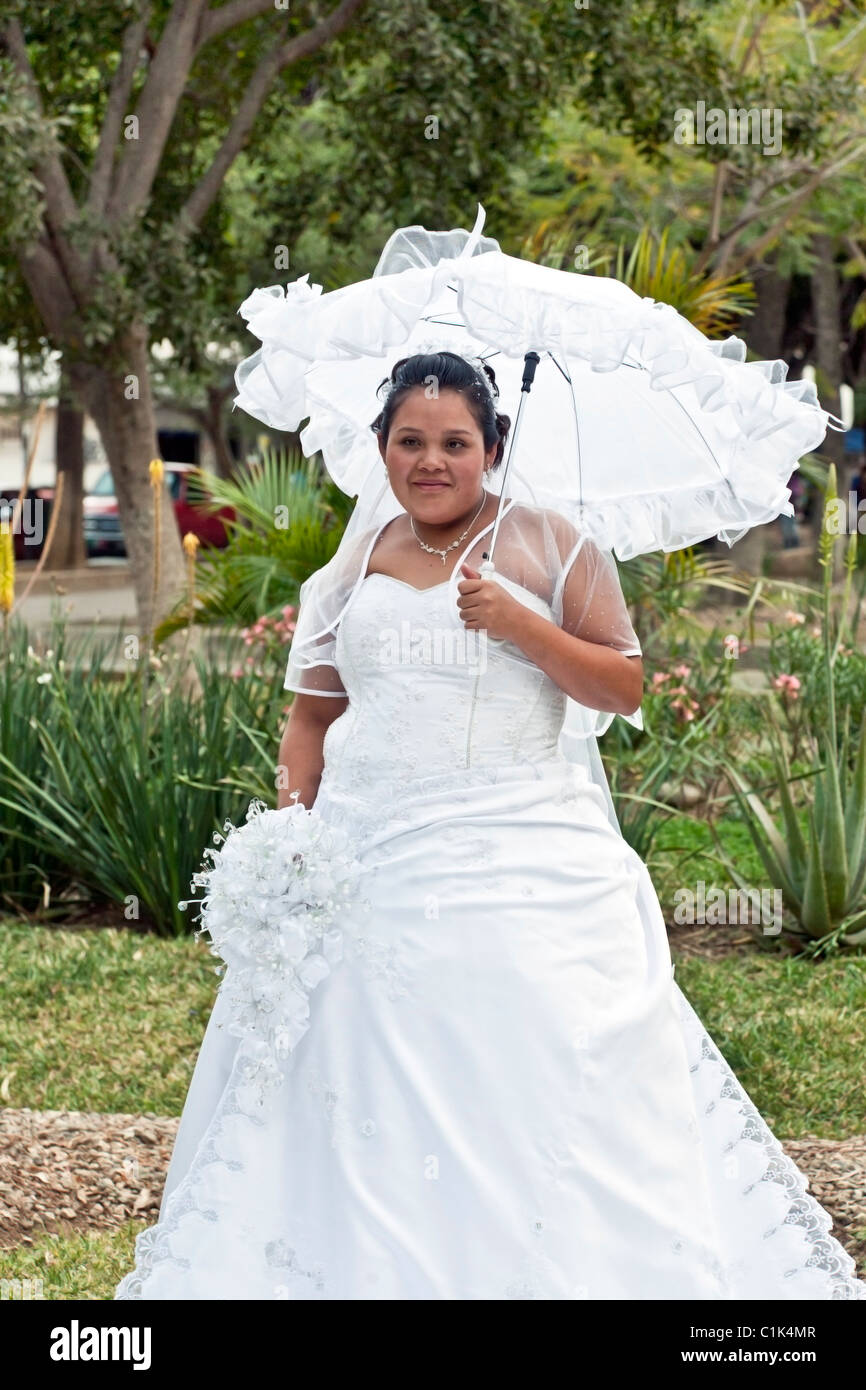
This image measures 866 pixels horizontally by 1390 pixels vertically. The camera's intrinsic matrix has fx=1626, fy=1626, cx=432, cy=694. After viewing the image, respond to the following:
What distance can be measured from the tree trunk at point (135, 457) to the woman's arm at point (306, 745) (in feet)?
25.0

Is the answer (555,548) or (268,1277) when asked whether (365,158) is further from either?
(268,1277)

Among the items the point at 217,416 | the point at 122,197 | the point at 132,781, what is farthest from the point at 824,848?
the point at 217,416

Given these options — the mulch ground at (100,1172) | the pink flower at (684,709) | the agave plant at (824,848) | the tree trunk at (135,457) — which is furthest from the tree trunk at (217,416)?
the mulch ground at (100,1172)

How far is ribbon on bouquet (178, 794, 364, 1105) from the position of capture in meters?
3.05

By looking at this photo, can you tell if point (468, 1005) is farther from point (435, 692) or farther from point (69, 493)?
point (69, 493)

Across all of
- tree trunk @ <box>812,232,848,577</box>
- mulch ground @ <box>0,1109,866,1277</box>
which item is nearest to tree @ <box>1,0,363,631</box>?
mulch ground @ <box>0,1109,866,1277</box>

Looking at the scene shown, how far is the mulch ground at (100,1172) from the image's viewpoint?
4.09 meters

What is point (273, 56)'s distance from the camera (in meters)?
11.2

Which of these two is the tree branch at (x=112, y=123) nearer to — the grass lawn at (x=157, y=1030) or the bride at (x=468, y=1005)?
the grass lawn at (x=157, y=1030)

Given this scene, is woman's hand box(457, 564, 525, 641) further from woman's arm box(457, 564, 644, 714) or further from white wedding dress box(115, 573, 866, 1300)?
white wedding dress box(115, 573, 866, 1300)

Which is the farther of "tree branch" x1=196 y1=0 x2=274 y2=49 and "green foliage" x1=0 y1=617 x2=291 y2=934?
"tree branch" x1=196 y1=0 x2=274 y2=49

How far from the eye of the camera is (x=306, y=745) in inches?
140

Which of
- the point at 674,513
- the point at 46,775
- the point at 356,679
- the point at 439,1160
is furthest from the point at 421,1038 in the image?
the point at 46,775
